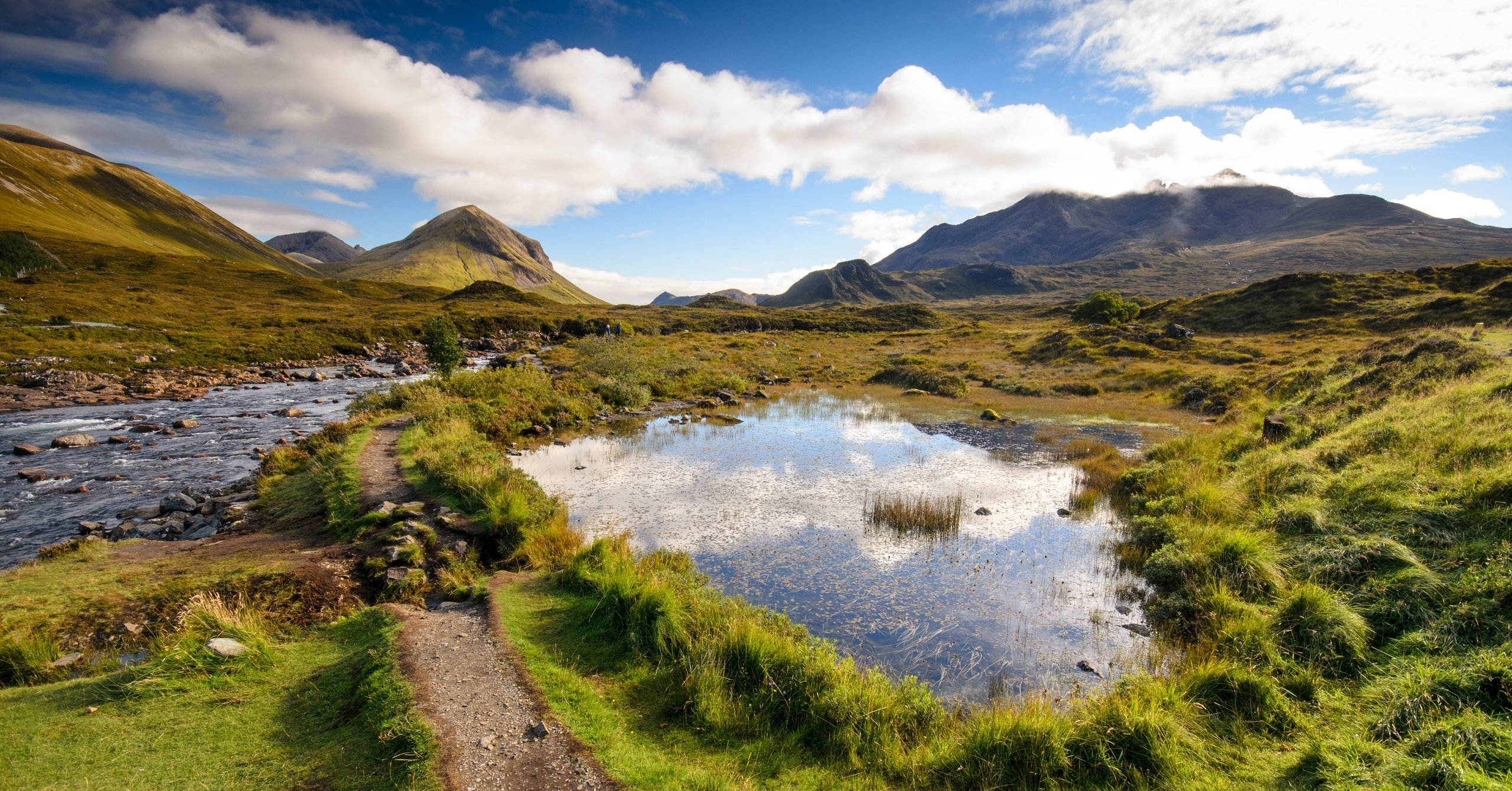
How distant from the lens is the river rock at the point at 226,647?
8047 millimetres

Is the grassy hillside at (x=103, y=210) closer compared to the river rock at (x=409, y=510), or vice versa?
the river rock at (x=409, y=510)

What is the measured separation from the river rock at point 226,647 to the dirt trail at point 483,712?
6.82ft

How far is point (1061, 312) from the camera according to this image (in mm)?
131875

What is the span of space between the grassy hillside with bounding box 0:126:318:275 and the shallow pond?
130 meters

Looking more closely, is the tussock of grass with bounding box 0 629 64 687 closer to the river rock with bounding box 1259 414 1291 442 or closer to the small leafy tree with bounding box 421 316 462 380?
the small leafy tree with bounding box 421 316 462 380

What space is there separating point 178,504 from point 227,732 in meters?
13.9

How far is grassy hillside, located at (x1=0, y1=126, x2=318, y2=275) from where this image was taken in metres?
112

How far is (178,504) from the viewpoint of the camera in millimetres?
16094

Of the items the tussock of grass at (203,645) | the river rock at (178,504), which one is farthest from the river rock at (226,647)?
the river rock at (178,504)

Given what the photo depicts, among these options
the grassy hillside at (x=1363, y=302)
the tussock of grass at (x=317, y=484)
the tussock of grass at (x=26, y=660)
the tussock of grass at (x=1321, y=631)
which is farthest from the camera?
the grassy hillside at (x=1363, y=302)

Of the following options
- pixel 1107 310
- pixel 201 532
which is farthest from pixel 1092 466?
pixel 1107 310

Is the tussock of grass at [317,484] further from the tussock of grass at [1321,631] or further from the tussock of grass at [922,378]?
the tussock of grass at [922,378]

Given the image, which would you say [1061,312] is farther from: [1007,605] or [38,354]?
[38,354]

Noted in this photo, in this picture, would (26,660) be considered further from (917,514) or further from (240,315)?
(240,315)
